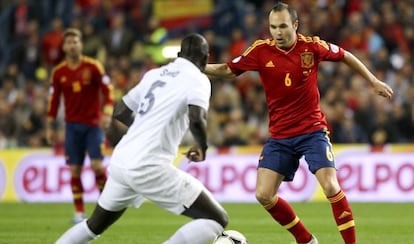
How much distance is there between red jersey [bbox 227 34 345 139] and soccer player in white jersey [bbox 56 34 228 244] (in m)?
1.86

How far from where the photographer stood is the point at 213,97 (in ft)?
70.6

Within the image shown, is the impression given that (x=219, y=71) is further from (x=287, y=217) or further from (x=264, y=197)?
(x=287, y=217)

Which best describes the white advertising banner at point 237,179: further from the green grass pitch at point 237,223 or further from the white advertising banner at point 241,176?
the green grass pitch at point 237,223

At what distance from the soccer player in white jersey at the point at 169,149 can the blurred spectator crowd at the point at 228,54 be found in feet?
37.3

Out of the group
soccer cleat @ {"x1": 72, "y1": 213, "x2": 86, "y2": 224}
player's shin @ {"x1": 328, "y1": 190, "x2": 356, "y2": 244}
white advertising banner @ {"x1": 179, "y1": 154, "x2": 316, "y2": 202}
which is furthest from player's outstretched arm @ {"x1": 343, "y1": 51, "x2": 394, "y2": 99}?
white advertising banner @ {"x1": 179, "y1": 154, "x2": 316, "y2": 202}

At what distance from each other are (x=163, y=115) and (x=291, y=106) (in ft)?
7.23

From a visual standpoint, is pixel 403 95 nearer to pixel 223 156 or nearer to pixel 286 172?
pixel 223 156

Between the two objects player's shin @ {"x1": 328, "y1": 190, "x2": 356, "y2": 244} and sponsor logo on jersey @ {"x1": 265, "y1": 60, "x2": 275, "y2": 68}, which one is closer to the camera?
player's shin @ {"x1": 328, "y1": 190, "x2": 356, "y2": 244}

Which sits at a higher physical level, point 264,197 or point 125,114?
point 125,114

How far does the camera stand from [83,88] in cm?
1420

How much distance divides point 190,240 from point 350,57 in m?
2.80

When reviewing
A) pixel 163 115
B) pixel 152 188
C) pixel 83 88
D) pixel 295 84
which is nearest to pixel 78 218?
pixel 83 88

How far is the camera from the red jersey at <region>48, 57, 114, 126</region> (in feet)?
46.3

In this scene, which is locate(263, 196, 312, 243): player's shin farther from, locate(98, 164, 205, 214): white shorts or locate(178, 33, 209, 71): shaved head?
locate(178, 33, 209, 71): shaved head
